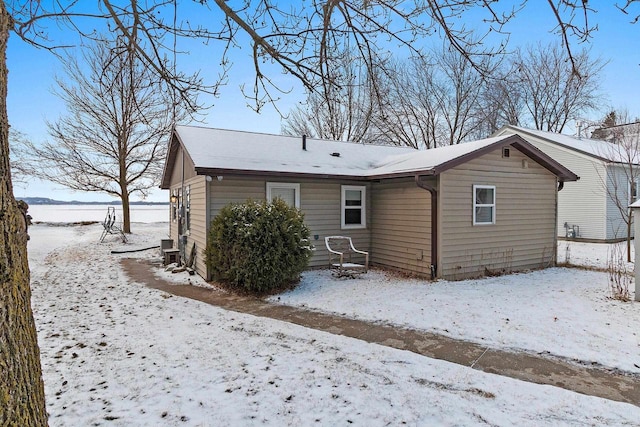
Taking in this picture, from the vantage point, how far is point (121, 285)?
876 centimetres

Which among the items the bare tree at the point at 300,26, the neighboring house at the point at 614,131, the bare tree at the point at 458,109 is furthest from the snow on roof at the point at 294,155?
the neighboring house at the point at 614,131

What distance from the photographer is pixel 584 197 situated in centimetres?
1638

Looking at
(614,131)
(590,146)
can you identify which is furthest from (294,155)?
(614,131)

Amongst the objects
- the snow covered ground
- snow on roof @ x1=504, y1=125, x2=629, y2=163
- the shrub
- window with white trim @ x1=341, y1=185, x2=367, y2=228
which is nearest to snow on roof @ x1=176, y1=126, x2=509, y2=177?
window with white trim @ x1=341, y1=185, x2=367, y2=228

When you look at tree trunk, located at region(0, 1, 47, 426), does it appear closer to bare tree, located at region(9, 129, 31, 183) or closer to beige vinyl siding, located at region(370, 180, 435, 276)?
beige vinyl siding, located at region(370, 180, 435, 276)

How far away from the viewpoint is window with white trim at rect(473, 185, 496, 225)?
949 centimetres

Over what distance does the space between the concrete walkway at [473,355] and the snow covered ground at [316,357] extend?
0.80 ft

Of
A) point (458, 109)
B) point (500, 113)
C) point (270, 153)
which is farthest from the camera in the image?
point (500, 113)

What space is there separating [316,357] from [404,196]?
623cm

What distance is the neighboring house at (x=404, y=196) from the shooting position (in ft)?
29.6

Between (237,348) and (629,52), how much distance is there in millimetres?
5411

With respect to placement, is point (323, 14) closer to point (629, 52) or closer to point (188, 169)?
point (629, 52)

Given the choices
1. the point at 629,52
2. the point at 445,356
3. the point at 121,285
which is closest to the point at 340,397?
the point at 445,356

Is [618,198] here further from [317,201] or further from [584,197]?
[317,201]
